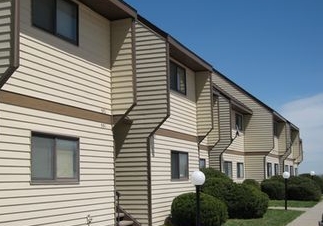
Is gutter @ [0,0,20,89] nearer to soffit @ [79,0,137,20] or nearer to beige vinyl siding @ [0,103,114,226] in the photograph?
beige vinyl siding @ [0,103,114,226]

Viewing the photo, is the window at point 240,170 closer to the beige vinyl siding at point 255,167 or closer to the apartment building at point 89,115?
the beige vinyl siding at point 255,167

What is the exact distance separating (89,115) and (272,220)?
34.2 ft

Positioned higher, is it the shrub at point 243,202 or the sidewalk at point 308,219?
the shrub at point 243,202

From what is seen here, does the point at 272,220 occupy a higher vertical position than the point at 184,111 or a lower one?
lower

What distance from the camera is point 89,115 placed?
1370 centimetres

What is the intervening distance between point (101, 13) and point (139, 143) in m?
4.28

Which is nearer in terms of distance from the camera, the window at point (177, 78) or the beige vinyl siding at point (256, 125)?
the window at point (177, 78)

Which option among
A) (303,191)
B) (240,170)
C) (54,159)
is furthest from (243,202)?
(240,170)

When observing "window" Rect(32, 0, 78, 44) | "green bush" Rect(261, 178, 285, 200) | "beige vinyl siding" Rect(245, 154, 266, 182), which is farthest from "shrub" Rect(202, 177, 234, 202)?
"beige vinyl siding" Rect(245, 154, 266, 182)

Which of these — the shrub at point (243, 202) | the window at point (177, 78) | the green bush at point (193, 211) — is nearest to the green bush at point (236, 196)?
the shrub at point (243, 202)

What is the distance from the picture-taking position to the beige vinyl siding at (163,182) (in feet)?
57.2

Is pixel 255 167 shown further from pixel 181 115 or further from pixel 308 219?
pixel 181 115

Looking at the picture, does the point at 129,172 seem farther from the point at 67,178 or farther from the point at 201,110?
the point at 201,110

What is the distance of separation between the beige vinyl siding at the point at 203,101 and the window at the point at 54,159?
10.3 meters
